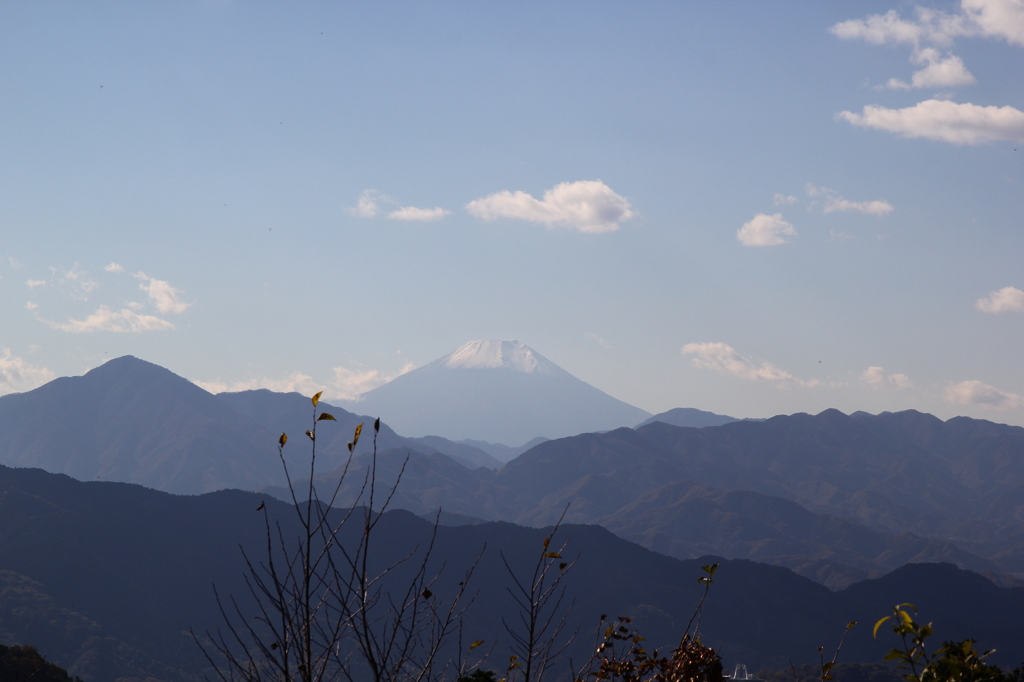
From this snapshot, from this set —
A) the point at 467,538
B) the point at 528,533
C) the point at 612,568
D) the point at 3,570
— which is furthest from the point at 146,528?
the point at 612,568

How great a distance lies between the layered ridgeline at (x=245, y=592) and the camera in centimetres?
12750

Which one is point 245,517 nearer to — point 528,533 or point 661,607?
point 528,533

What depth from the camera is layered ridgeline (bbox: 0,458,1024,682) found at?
128 meters

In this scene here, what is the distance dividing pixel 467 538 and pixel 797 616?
7105cm

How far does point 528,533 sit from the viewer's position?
18688 centimetres

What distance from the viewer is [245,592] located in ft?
488

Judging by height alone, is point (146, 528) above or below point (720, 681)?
below

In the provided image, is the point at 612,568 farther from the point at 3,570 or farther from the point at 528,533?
the point at 3,570

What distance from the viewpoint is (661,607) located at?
159000 mm

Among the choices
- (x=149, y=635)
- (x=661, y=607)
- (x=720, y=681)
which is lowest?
(x=149, y=635)

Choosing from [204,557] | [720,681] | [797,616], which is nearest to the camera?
[720,681]

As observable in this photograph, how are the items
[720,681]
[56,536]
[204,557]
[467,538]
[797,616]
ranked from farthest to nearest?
[467,538] < [797,616] < [204,557] < [56,536] < [720,681]

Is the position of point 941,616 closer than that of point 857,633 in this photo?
No

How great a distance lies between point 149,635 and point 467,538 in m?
68.7
